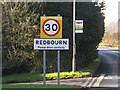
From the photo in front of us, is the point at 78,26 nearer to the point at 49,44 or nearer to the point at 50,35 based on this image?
the point at 49,44

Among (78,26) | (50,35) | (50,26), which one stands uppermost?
(78,26)

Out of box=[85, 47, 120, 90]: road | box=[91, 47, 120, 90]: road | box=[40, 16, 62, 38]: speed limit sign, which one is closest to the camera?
box=[40, 16, 62, 38]: speed limit sign

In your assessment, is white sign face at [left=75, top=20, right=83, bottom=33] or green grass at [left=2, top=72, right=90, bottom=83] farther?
white sign face at [left=75, top=20, right=83, bottom=33]

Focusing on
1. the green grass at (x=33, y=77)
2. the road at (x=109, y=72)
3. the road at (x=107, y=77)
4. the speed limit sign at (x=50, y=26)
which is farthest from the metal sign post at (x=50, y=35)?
the green grass at (x=33, y=77)

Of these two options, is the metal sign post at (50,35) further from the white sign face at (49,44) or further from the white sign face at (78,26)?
the white sign face at (78,26)

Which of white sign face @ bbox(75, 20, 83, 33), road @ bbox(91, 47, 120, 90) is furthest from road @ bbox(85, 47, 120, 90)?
white sign face @ bbox(75, 20, 83, 33)

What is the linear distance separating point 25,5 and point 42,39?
324 inches

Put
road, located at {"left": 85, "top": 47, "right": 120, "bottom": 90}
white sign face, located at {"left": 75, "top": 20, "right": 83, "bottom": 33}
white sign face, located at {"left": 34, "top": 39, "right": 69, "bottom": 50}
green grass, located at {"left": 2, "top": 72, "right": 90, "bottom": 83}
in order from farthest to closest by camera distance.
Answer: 1. white sign face, located at {"left": 75, "top": 20, "right": 83, "bottom": 33}
2. green grass, located at {"left": 2, "top": 72, "right": 90, "bottom": 83}
3. road, located at {"left": 85, "top": 47, "right": 120, "bottom": 90}
4. white sign face, located at {"left": 34, "top": 39, "right": 69, "bottom": 50}

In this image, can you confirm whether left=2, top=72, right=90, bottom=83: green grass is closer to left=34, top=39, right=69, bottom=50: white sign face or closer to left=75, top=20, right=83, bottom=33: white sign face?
left=75, top=20, right=83, bottom=33: white sign face

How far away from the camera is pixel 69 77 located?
19.4 meters

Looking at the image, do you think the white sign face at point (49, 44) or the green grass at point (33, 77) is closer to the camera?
the white sign face at point (49, 44)

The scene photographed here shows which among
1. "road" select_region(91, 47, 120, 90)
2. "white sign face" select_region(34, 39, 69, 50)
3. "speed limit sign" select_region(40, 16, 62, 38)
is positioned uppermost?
"speed limit sign" select_region(40, 16, 62, 38)

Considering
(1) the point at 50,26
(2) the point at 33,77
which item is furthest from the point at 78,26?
→ (1) the point at 50,26

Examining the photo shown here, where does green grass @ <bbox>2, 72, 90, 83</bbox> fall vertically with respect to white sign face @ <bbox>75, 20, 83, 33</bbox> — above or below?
below
